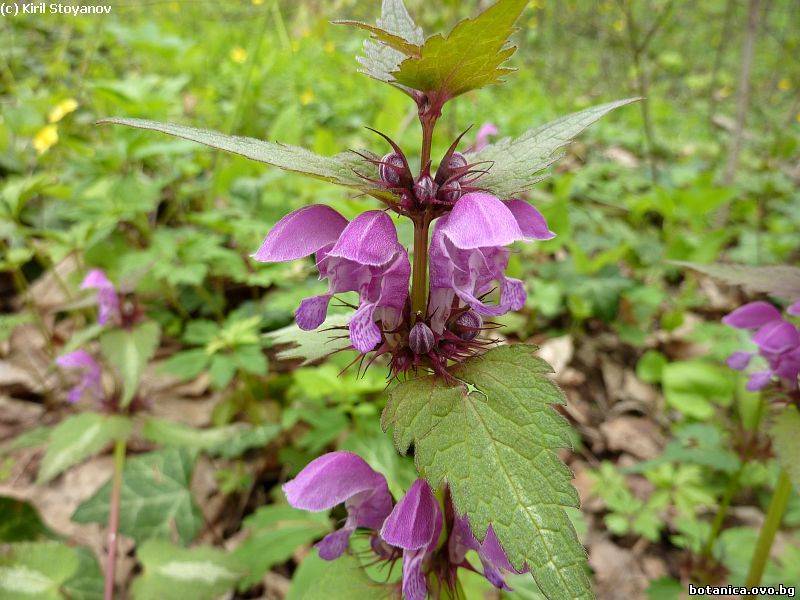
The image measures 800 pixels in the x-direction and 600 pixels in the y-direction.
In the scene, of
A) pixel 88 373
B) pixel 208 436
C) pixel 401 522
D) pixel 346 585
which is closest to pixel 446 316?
pixel 401 522

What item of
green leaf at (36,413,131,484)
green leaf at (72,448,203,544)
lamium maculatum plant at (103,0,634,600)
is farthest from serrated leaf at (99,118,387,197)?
green leaf at (72,448,203,544)

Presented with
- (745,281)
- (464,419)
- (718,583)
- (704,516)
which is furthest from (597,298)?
(464,419)

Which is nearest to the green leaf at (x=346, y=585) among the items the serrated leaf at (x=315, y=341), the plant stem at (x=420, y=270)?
the serrated leaf at (x=315, y=341)

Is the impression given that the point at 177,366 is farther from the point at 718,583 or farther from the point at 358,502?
the point at 718,583

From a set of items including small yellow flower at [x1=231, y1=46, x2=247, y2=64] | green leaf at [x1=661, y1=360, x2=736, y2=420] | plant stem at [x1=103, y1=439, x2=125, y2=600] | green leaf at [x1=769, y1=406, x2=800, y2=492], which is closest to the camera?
green leaf at [x1=769, y1=406, x2=800, y2=492]

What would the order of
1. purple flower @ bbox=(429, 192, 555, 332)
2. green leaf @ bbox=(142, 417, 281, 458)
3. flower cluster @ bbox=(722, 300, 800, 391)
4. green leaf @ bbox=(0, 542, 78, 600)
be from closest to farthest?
purple flower @ bbox=(429, 192, 555, 332)
flower cluster @ bbox=(722, 300, 800, 391)
green leaf @ bbox=(0, 542, 78, 600)
green leaf @ bbox=(142, 417, 281, 458)

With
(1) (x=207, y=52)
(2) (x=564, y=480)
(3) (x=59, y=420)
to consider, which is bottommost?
(3) (x=59, y=420)

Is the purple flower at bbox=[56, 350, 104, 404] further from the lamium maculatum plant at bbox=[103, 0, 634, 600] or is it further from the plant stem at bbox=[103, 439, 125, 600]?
the lamium maculatum plant at bbox=[103, 0, 634, 600]

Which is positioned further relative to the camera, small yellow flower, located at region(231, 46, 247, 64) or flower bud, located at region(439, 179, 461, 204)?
small yellow flower, located at region(231, 46, 247, 64)
